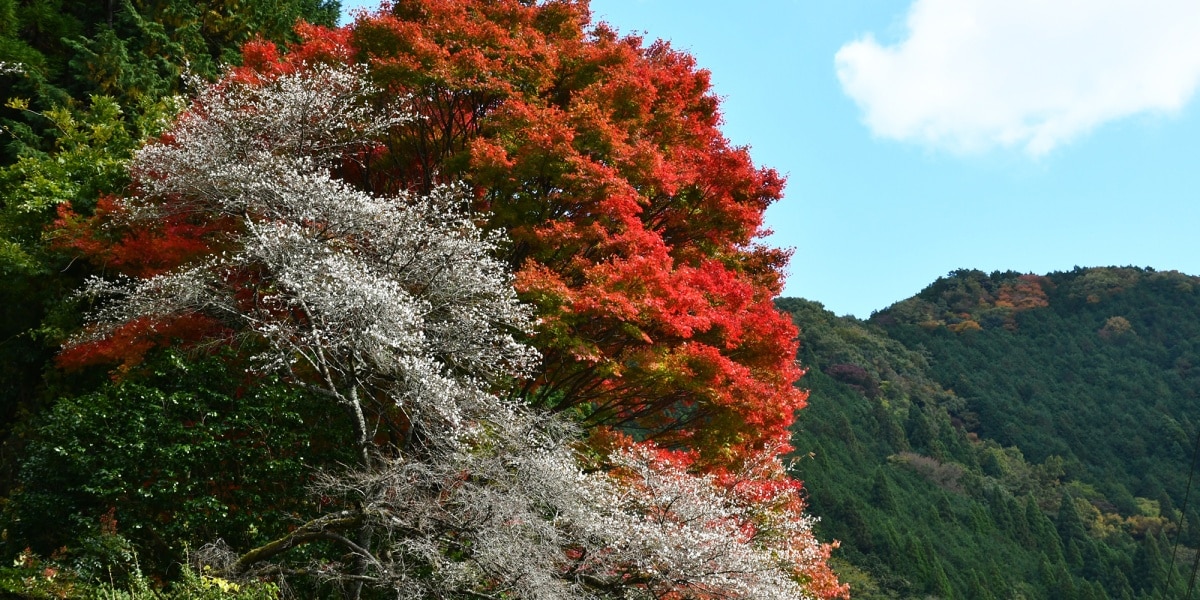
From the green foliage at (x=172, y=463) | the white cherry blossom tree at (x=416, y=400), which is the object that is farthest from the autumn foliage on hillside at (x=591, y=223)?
the green foliage at (x=172, y=463)

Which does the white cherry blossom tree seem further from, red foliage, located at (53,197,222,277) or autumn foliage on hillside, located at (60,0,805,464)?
autumn foliage on hillside, located at (60,0,805,464)

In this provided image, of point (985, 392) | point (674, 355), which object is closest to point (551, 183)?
point (674, 355)

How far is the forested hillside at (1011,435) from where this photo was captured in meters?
33.8

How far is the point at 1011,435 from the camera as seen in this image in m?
48.6

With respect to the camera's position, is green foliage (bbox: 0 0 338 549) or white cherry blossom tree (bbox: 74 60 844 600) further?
green foliage (bbox: 0 0 338 549)

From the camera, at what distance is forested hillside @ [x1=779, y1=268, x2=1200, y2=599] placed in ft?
111

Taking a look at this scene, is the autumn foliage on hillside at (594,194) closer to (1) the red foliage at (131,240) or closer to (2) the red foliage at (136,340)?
(1) the red foliage at (131,240)

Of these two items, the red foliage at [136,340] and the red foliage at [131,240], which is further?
the red foliage at [131,240]

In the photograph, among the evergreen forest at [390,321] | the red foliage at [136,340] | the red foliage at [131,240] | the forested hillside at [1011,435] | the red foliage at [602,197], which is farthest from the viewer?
the forested hillside at [1011,435]

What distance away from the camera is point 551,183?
37.5 feet

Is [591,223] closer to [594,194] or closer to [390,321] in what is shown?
[594,194]

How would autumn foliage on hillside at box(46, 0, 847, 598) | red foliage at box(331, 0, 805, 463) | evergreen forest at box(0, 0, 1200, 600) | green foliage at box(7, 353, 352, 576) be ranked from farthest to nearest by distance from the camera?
red foliage at box(331, 0, 805, 463), autumn foliage on hillside at box(46, 0, 847, 598), evergreen forest at box(0, 0, 1200, 600), green foliage at box(7, 353, 352, 576)

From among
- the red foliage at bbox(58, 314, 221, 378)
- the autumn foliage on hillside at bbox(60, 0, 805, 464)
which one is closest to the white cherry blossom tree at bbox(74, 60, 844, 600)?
the red foliage at bbox(58, 314, 221, 378)

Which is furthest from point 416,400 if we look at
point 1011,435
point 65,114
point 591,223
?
point 1011,435
